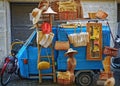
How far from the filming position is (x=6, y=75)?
9.05 meters

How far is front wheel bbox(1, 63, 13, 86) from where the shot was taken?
864 centimetres

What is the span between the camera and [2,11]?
443 inches

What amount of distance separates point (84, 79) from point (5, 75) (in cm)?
230

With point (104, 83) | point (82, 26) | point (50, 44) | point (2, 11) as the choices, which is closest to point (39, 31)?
point (50, 44)

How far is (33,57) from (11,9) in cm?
353

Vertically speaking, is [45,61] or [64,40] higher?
[64,40]

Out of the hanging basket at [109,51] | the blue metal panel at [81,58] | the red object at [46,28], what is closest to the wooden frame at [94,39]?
the blue metal panel at [81,58]

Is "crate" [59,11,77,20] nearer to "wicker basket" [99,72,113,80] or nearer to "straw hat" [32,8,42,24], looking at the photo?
"straw hat" [32,8,42,24]

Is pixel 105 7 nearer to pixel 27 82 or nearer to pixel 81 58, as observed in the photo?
pixel 81 58

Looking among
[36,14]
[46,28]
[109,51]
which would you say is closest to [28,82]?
[46,28]

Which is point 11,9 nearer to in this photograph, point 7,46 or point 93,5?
point 7,46

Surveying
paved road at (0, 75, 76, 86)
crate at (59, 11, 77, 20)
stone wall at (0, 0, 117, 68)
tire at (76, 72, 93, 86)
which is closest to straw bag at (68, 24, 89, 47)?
crate at (59, 11, 77, 20)

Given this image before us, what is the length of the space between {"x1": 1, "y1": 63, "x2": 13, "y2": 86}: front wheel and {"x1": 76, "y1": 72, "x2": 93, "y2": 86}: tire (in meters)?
1.98

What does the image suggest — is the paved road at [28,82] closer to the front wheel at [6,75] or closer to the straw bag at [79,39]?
the front wheel at [6,75]
